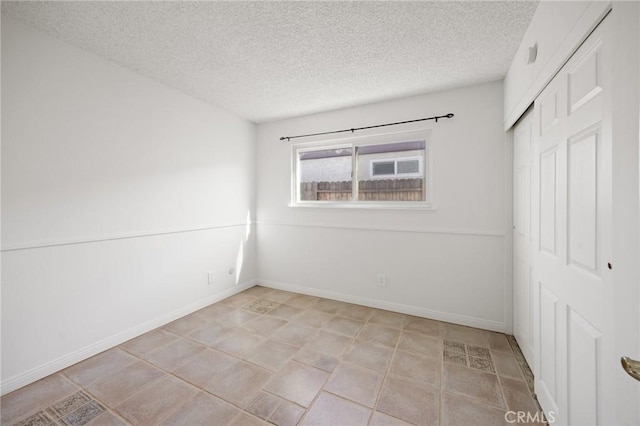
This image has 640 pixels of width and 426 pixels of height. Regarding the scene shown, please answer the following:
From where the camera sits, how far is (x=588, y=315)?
1.07 m

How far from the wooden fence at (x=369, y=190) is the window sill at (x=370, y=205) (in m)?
0.09

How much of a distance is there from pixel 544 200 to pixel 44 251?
3.39 metres

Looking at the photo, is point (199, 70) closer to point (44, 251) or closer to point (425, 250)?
point (44, 251)

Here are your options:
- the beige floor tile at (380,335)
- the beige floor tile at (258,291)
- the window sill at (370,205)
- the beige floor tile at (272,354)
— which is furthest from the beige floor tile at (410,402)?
the beige floor tile at (258,291)

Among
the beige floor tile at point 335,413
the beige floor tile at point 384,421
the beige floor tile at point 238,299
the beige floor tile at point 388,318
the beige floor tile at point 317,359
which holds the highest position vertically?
the beige floor tile at point 238,299

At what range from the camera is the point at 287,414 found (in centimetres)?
161

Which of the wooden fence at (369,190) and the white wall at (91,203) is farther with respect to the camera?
the wooden fence at (369,190)

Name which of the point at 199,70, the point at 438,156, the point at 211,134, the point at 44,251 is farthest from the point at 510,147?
the point at 44,251

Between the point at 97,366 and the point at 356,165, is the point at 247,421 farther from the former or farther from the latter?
the point at 356,165

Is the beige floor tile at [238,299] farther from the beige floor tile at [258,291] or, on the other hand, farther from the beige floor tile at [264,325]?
the beige floor tile at [264,325]

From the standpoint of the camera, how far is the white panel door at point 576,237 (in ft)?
3.16

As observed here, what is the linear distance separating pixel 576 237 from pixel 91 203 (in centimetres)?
324

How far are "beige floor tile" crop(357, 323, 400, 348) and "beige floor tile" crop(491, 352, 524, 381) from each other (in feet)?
2.57

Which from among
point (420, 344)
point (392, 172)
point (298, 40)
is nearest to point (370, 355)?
point (420, 344)
